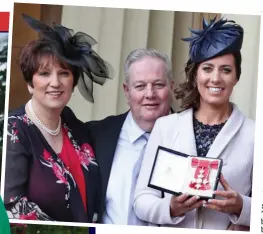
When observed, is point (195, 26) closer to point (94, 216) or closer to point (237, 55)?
point (237, 55)

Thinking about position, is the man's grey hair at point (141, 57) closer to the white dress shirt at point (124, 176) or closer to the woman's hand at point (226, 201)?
the white dress shirt at point (124, 176)

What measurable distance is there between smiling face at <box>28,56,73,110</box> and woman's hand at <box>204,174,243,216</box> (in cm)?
86

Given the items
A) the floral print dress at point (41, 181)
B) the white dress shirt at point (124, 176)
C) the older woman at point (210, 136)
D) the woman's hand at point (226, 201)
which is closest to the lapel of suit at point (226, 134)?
the older woman at point (210, 136)

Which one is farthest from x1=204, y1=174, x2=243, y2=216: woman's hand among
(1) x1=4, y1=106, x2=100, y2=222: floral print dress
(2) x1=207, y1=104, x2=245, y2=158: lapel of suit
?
(1) x1=4, y1=106, x2=100, y2=222: floral print dress

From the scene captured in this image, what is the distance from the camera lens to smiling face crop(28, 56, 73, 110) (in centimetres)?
316

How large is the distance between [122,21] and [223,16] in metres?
0.50

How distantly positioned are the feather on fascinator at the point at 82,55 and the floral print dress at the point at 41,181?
0.57 ft

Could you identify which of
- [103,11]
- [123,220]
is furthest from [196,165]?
[103,11]

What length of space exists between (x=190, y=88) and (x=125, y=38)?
16.0 inches

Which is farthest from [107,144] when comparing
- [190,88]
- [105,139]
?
[190,88]

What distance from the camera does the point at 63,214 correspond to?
10.4 ft

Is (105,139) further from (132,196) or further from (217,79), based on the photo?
(217,79)

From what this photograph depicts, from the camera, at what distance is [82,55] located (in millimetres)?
3189

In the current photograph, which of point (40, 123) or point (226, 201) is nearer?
point (226, 201)
